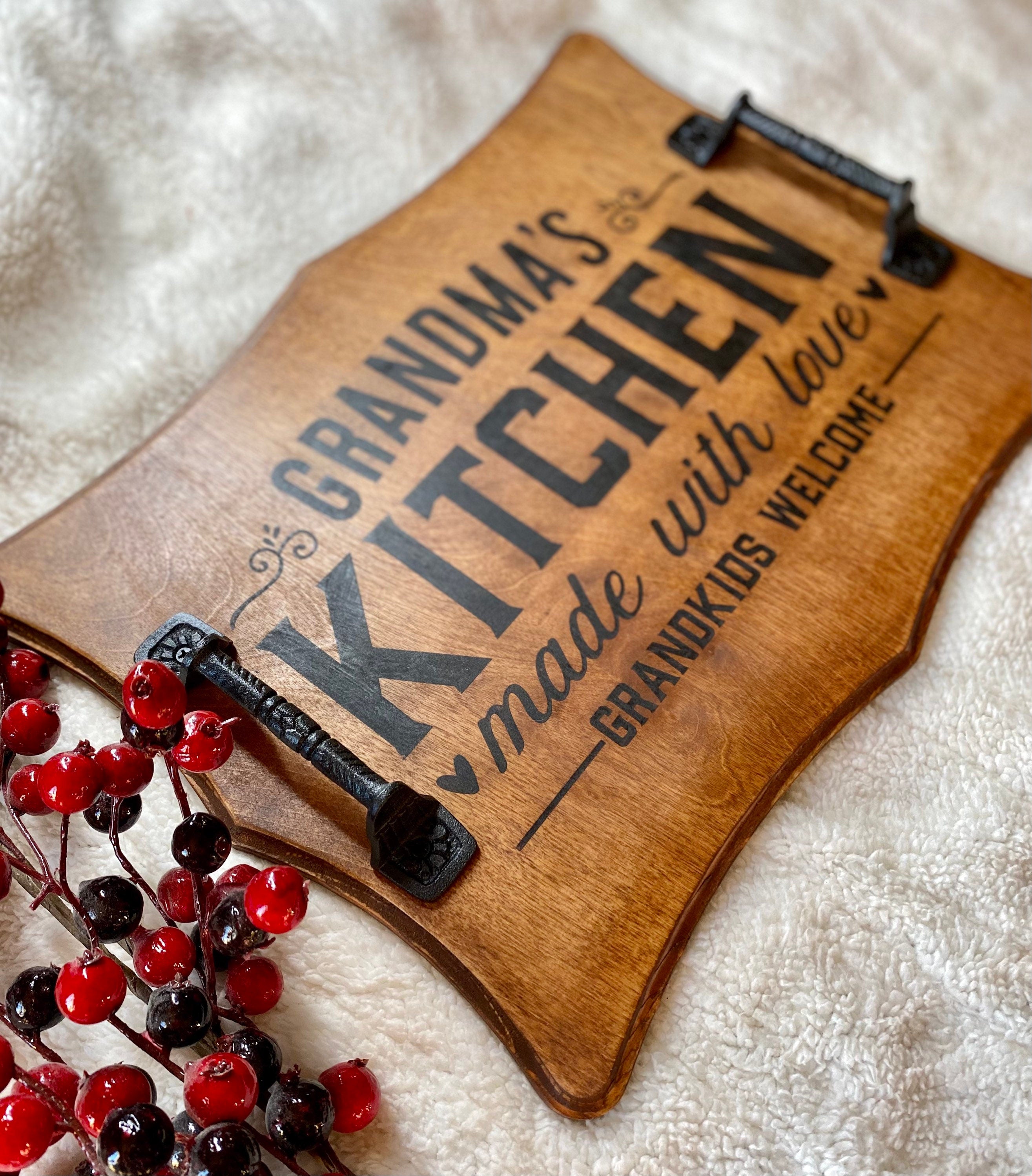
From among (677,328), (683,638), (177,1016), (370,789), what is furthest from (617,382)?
(177,1016)

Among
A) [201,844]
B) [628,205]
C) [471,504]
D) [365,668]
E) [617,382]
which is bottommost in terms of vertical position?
[201,844]

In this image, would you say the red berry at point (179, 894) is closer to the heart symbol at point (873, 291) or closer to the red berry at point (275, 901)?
the red berry at point (275, 901)

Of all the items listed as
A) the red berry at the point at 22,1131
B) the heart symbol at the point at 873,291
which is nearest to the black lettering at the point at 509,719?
the red berry at the point at 22,1131

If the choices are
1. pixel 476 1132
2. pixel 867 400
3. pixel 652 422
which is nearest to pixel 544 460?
pixel 652 422

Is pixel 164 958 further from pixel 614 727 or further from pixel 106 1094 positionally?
pixel 614 727

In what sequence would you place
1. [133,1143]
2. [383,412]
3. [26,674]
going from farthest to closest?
[383,412]
[26,674]
[133,1143]

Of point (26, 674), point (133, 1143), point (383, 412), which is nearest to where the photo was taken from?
point (133, 1143)
